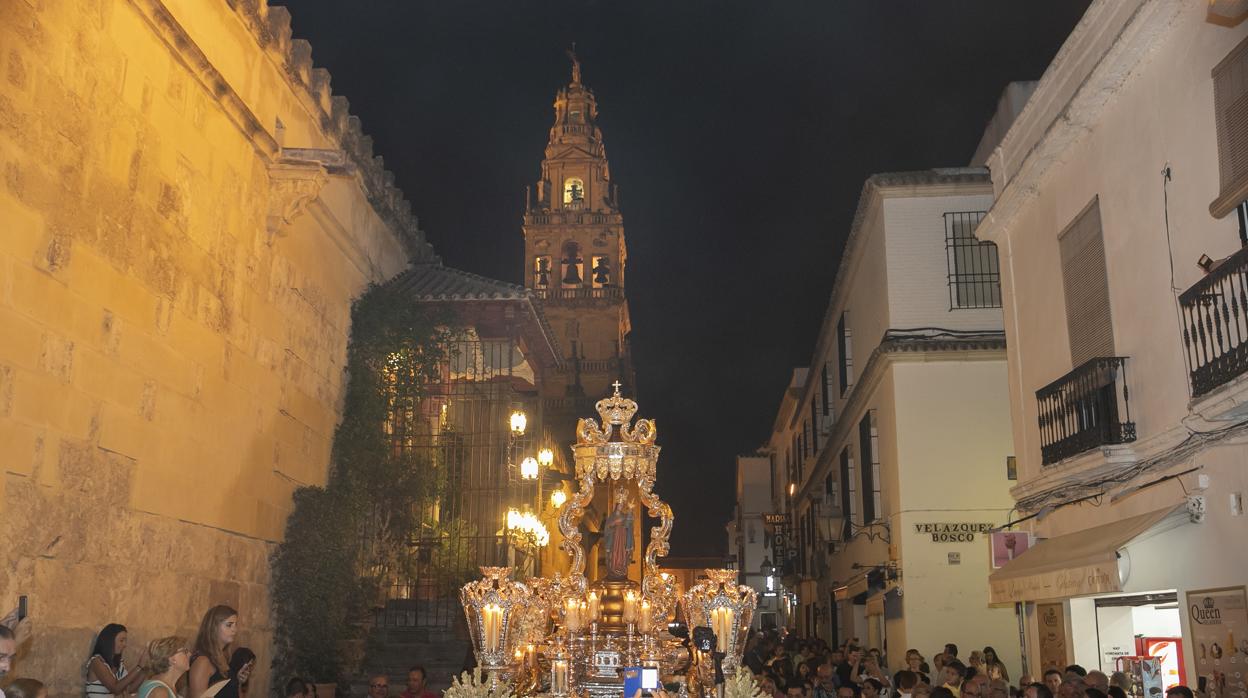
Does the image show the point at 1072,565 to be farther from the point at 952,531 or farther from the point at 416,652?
the point at 416,652

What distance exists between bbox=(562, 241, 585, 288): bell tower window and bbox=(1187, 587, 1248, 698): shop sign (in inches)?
1734

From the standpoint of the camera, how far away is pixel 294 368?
12.7m

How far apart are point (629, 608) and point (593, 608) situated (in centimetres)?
48

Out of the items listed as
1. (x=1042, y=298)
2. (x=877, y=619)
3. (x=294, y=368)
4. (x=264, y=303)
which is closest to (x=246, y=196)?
(x=264, y=303)

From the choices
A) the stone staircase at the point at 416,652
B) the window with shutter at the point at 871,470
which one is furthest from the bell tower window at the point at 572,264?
the stone staircase at the point at 416,652

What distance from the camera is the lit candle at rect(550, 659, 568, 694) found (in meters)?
9.52

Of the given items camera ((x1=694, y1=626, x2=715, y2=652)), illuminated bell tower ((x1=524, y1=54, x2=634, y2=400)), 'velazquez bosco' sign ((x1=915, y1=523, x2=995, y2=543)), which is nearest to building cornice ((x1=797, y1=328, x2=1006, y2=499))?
'velazquez bosco' sign ((x1=915, y1=523, x2=995, y2=543))

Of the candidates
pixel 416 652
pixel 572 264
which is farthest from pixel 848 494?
pixel 572 264

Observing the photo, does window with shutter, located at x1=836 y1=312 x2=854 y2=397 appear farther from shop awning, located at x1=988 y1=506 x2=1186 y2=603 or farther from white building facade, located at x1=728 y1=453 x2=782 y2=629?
white building facade, located at x1=728 y1=453 x2=782 y2=629

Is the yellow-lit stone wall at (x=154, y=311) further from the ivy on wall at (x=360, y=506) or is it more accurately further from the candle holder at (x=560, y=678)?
the candle holder at (x=560, y=678)

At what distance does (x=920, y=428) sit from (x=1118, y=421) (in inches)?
249

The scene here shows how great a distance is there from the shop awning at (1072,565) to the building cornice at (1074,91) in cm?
380

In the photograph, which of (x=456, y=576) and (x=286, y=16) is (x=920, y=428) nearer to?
(x=456, y=576)

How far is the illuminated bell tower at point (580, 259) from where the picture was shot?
167 ft
